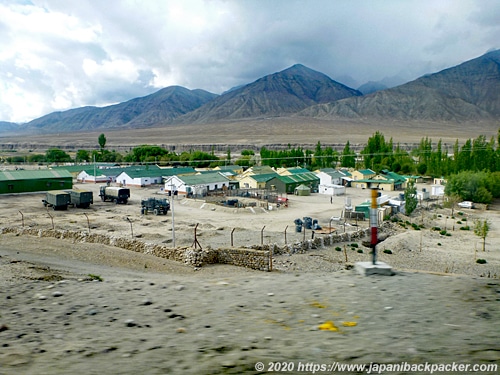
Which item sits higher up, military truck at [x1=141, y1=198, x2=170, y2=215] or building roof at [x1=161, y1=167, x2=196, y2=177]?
building roof at [x1=161, y1=167, x2=196, y2=177]

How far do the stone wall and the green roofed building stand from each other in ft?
71.9

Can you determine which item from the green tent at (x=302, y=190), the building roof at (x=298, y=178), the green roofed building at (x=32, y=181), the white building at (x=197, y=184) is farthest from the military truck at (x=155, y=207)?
the building roof at (x=298, y=178)

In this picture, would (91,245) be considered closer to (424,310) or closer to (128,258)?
(128,258)

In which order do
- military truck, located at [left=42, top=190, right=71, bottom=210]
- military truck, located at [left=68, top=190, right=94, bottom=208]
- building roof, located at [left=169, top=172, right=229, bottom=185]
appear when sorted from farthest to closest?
building roof, located at [left=169, top=172, right=229, bottom=185] → military truck, located at [left=68, top=190, right=94, bottom=208] → military truck, located at [left=42, top=190, right=71, bottom=210]

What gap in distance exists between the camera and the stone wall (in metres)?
17.8

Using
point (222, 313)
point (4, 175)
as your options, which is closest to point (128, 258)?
point (222, 313)

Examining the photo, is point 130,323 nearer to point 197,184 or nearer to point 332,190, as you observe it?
A: point 197,184

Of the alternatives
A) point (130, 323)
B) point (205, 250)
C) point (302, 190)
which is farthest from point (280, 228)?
point (130, 323)

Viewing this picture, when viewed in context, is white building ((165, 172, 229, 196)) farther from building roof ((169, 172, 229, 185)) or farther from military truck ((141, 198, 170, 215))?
military truck ((141, 198, 170, 215))

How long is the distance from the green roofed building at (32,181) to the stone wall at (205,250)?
2191cm

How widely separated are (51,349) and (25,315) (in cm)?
202

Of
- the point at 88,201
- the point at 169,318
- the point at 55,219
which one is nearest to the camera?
the point at 169,318

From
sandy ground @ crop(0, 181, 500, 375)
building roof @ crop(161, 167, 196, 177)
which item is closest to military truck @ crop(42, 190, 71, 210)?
sandy ground @ crop(0, 181, 500, 375)

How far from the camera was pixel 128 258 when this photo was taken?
18.4m
